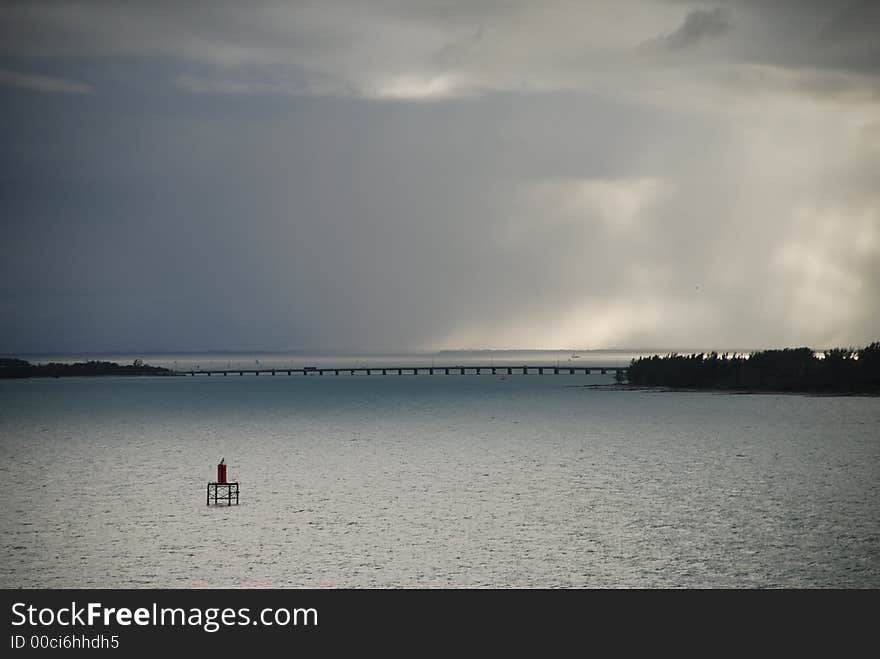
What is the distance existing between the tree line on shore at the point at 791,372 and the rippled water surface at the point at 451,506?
65109mm

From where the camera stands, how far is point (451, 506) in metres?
49.9

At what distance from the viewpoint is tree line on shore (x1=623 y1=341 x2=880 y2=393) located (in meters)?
163

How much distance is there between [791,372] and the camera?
178625mm

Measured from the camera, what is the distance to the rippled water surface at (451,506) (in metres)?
34.9

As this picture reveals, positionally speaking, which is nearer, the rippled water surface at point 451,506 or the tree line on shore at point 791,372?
the rippled water surface at point 451,506

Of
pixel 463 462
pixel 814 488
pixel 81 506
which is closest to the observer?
pixel 81 506

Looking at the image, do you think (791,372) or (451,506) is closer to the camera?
(451,506)

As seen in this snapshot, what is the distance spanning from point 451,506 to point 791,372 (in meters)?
145

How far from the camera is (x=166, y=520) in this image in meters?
45.7

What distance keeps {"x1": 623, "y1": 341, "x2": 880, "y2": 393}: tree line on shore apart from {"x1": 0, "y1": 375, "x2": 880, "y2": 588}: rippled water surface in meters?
65.1

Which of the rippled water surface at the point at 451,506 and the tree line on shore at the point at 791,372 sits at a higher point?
the tree line on shore at the point at 791,372
